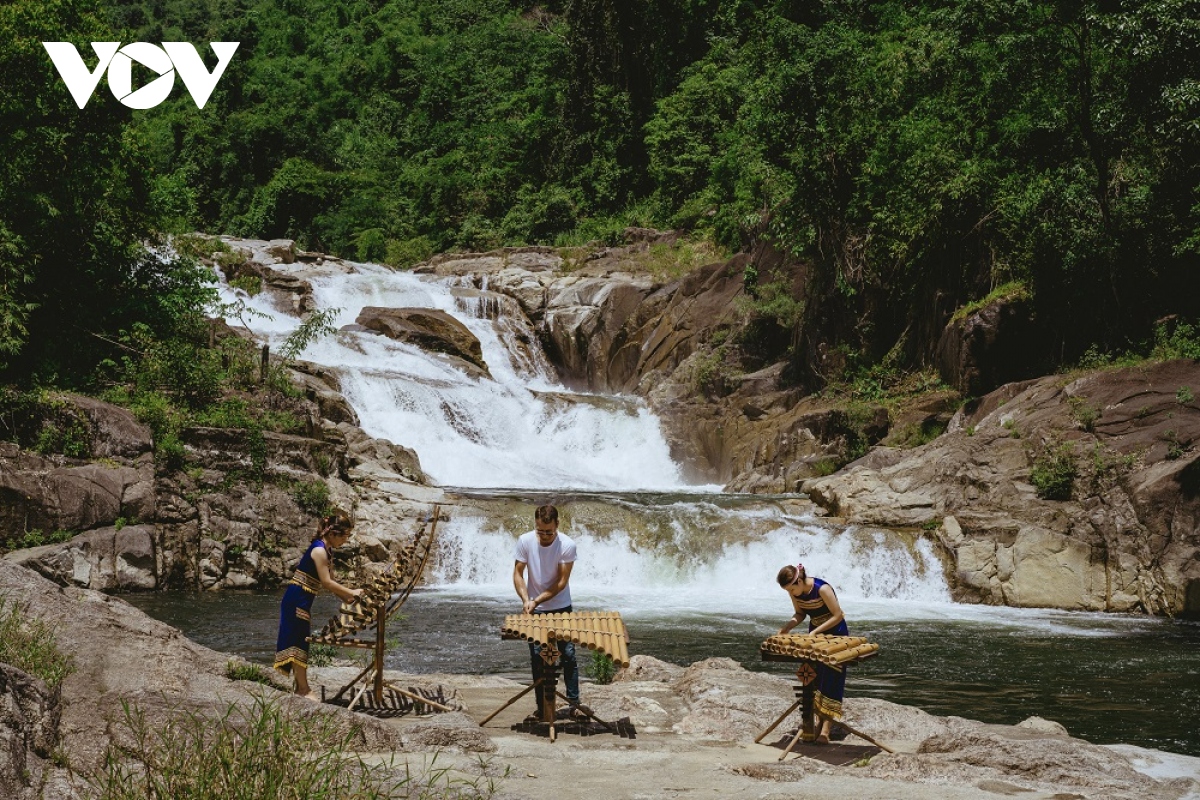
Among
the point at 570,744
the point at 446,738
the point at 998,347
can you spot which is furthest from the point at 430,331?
the point at 446,738

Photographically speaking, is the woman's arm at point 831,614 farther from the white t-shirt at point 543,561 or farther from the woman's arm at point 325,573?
the woman's arm at point 325,573

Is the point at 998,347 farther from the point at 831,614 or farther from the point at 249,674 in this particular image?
the point at 249,674

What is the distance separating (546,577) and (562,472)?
19906 millimetres

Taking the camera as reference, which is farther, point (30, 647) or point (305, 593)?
point (305, 593)

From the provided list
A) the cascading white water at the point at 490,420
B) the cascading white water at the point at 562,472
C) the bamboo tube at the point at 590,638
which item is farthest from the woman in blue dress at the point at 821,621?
the cascading white water at the point at 490,420

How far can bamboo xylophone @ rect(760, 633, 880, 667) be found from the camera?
23.6ft

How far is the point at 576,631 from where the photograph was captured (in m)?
7.27

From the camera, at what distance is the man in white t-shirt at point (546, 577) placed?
25.0 feet

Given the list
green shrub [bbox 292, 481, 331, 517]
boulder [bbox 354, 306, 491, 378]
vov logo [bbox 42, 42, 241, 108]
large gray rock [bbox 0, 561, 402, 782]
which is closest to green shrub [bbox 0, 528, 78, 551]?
green shrub [bbox 292, 481, 331, 517]

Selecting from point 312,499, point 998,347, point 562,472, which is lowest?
point 312,499

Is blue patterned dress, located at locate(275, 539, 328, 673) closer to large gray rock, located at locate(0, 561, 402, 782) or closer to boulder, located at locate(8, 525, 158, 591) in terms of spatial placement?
large gray rock, located at locate(0, 561, 402, 782)

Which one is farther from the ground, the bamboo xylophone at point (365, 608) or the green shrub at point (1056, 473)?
the green shrub at point (1056, 473)

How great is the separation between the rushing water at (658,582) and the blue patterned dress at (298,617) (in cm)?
437

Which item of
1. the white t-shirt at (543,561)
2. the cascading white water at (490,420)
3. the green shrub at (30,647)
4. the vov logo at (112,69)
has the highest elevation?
the vov logo at (112,69)
